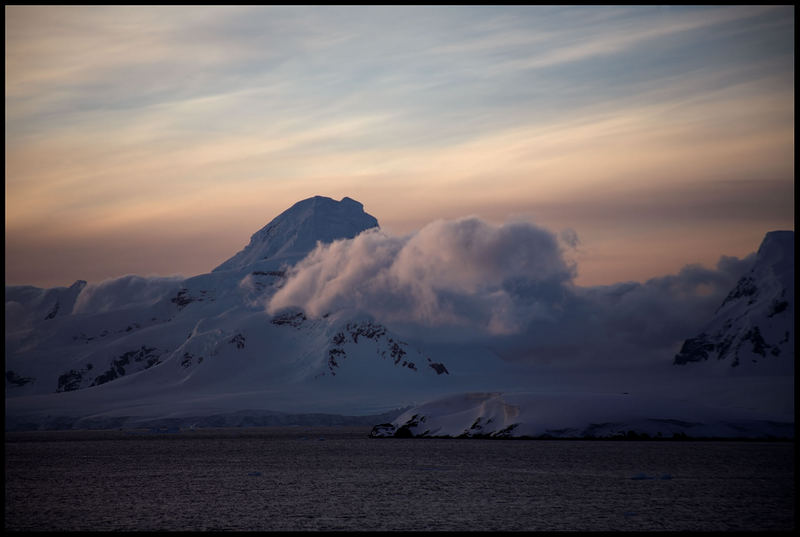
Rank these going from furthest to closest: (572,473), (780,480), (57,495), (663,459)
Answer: (663,459)
(572,473)
(780,480)
(57,495)

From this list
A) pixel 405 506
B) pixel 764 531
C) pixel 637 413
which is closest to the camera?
pixel 764 531

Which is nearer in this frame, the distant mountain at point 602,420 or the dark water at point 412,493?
the dark water at point 412,493

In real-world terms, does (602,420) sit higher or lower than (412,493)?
lower

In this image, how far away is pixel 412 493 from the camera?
70.8 m

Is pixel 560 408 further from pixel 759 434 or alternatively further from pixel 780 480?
pixel 780 480

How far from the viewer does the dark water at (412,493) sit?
5397 cm

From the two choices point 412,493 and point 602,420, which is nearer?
point 412,493

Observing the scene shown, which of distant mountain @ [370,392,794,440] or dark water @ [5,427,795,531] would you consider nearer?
dark water @ [5,427,795,531]

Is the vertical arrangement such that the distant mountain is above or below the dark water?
below

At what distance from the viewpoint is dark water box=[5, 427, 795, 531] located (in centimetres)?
5397

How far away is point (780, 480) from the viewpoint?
265 feet

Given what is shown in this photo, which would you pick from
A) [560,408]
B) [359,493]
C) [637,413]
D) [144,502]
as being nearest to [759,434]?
[637,413]

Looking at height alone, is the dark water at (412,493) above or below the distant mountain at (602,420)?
above

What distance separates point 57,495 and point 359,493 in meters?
22.0
